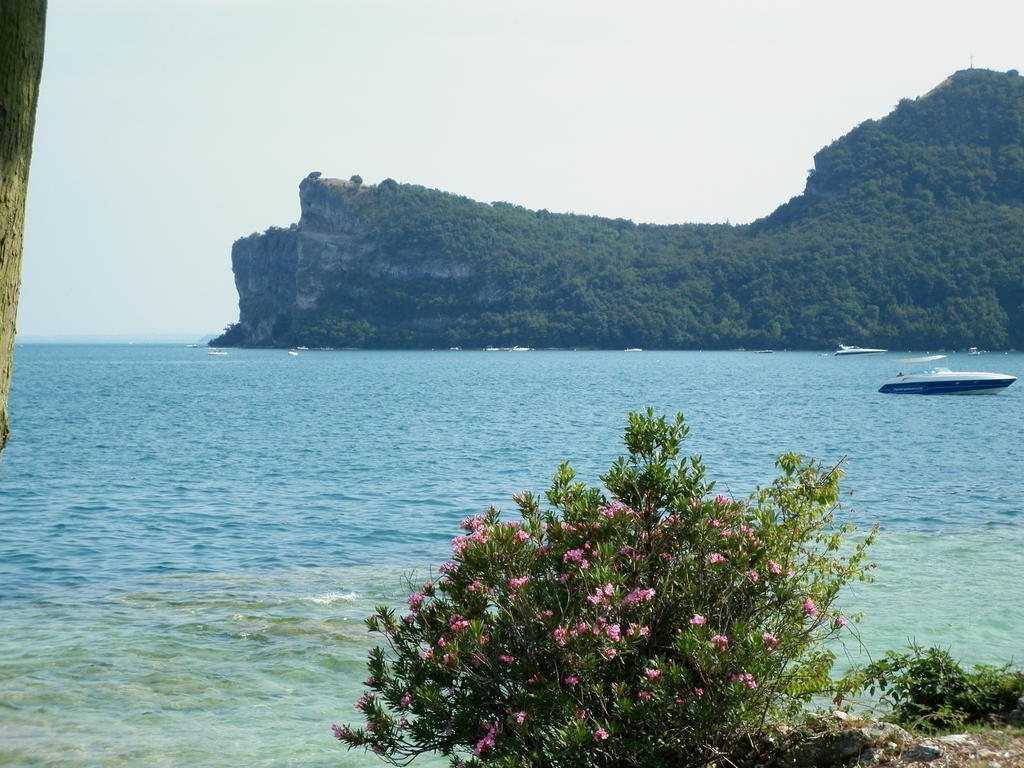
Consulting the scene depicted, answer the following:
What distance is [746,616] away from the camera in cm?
550

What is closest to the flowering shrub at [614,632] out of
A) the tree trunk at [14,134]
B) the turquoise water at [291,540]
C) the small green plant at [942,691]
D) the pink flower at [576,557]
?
the pink flower at [576,557]

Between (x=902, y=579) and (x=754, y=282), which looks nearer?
(x=902, y=579)

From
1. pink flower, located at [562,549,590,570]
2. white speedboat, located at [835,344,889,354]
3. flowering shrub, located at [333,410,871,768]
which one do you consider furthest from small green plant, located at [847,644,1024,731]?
white speedboat, located at [835,344,889,354]

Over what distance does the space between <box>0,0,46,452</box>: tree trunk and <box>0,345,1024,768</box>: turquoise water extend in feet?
20.1

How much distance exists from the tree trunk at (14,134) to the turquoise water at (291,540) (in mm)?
6137

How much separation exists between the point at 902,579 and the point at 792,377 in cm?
8430

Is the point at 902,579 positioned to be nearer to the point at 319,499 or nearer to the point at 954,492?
the point at 954,492

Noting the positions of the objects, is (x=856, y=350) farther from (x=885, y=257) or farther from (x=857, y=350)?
(x=885, y=257)

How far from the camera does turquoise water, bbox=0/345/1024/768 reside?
32.0ft

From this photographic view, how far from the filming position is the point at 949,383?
63406 mm

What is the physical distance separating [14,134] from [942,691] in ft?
20.2

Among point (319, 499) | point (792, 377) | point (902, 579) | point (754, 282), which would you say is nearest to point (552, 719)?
point (902, 579)

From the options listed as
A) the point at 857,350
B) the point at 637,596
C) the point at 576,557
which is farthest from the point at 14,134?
the point at 857,350

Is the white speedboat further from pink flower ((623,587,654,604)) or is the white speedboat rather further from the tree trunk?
the tree trunk
